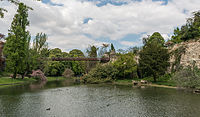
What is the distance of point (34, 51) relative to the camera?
48938 millimetres

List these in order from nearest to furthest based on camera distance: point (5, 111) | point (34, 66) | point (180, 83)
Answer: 1. point (5, 111)
2. point (180, 83)
3. point (34, 66)

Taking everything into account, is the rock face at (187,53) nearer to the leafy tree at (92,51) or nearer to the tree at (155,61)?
the tree at (155,61)

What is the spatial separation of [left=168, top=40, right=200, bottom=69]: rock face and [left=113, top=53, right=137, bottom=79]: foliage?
9.70 metres

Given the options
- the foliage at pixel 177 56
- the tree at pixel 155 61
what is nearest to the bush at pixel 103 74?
the tree at pixel 155 61

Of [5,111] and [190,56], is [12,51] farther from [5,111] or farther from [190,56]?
[190,56]

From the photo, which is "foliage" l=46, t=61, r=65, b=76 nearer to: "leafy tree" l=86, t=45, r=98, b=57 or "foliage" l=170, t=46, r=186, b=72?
"leafy tree" l=86, t=45, r=98, b=57

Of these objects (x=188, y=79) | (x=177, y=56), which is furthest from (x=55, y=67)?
(x=188, y=79)

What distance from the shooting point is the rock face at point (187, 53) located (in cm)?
3156

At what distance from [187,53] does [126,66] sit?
15.2m

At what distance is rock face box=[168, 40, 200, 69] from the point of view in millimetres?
31562

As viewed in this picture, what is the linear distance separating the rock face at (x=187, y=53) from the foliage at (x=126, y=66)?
970cm

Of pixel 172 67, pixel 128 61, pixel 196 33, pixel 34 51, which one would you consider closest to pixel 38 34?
pixel 34 51

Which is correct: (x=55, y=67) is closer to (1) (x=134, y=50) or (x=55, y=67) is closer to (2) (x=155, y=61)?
(1) (x=134, y=50)

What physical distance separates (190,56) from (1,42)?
52949 mm
